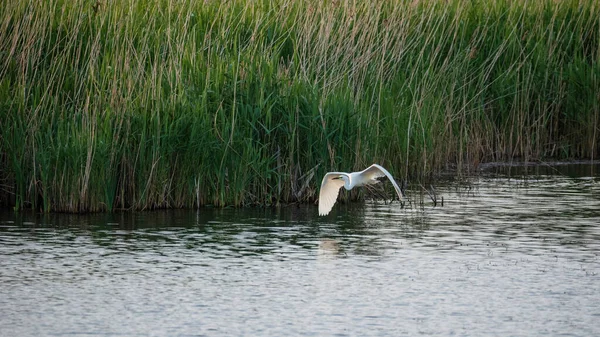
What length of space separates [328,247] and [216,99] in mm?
2275

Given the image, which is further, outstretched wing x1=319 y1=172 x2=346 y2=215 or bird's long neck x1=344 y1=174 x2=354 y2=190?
outstretched wing x1=319 y1=172 x2=346 y2=215

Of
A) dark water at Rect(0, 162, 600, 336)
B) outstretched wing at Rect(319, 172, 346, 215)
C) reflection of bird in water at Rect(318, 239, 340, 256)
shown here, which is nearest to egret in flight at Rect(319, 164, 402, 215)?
outstretched wing at Rect(319, 172, 346, 215)

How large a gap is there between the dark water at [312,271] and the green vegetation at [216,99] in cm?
35

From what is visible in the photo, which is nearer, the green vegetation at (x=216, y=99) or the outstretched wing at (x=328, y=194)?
the outstretched wing at (x=328, y=194)

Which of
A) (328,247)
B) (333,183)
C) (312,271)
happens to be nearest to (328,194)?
(333,183)

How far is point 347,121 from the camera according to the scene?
10336 mm

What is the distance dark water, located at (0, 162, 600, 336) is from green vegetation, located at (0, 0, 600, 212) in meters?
0.35

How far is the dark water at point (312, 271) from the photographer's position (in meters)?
6.21

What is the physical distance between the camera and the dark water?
20.4 ft

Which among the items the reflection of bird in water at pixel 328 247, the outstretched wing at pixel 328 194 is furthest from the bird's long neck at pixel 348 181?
the reflection of bird in water at pixel 328 247

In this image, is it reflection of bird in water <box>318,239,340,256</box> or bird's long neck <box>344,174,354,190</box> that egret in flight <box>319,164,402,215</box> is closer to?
bird's long neck <box>344,174,354,190</box>

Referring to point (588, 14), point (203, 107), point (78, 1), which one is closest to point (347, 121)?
point (203, 107)

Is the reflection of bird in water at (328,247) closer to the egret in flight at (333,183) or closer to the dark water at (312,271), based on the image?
the dark water at (312,271)

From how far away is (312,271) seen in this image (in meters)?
7.53
